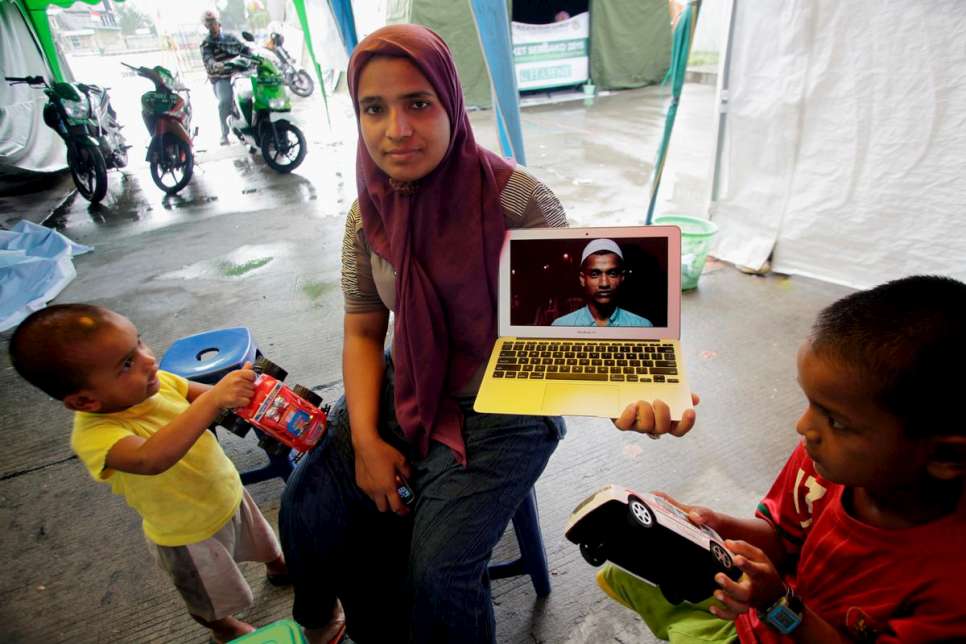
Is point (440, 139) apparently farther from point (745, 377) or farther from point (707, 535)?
point (745, 377)

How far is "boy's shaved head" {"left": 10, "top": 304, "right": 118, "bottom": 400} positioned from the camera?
928 mm

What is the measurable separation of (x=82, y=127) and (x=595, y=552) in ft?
20.6

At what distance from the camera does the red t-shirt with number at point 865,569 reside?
0.61 meters

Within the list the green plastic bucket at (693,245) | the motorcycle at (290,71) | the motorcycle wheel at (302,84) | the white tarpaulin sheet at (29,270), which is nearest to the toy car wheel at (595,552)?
the green plastic bucket at (693,245)

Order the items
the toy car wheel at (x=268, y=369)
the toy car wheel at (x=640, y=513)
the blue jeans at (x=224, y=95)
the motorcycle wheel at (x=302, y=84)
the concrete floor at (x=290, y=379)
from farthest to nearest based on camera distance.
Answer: the motorcycle wheel at (x=302, y=84)
the blue jeans at (x=224, y=95)
the concrete floor at (x=290, y=379)
the toy car wheel at (x=268, y=369)
the toy car wheel at (x=640, y=513)

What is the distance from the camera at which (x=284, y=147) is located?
19.1 feet

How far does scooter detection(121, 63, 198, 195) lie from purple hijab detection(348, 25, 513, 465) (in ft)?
16.8

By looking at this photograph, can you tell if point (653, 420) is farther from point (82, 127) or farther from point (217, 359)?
point (82, 127)

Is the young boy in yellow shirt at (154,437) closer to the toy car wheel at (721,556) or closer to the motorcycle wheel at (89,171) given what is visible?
the toy car wheel at (721,556)

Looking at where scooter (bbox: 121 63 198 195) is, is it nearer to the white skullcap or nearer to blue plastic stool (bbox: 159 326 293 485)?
blue plastic stool (bbox: 159 326 293 485)

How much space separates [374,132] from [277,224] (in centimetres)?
381

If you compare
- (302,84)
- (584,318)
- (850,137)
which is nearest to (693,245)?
(850,137)

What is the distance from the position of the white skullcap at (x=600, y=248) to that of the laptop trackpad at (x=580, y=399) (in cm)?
25

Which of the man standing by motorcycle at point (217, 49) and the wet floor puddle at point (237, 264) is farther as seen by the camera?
the man standing by motorcycle at point (217, 49)
